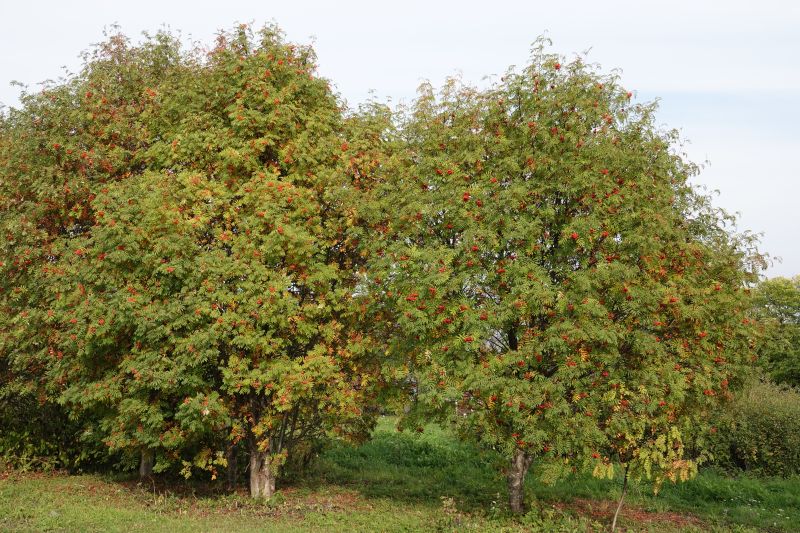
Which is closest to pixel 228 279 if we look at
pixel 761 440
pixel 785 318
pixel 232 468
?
pixel 232 468

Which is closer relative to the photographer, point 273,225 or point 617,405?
point 617,405

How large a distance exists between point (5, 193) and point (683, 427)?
15.2 m

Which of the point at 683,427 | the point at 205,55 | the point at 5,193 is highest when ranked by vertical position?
the point at 205,55

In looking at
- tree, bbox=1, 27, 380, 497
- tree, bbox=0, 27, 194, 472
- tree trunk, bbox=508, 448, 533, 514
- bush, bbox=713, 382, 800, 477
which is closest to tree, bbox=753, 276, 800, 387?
bush, bbox=713, 382, 800, 477

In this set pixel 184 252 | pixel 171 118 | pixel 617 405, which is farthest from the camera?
pixel 171 118

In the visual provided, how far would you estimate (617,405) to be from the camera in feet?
37.4

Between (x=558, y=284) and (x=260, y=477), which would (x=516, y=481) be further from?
(x=260, y=477)

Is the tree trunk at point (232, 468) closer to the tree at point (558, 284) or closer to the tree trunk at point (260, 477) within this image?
the tree trunk at point (260, 477)

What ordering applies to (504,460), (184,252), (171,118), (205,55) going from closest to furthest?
(184,252) < (504,460) < (171,118) < (205,55)

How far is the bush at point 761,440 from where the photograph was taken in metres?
18.5

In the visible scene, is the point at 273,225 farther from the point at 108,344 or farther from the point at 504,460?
the point at 504,460

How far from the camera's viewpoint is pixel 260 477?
1416 cm

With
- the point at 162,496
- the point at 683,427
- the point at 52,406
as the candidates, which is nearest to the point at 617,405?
the point at 683,427

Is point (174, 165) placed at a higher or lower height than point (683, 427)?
higher
